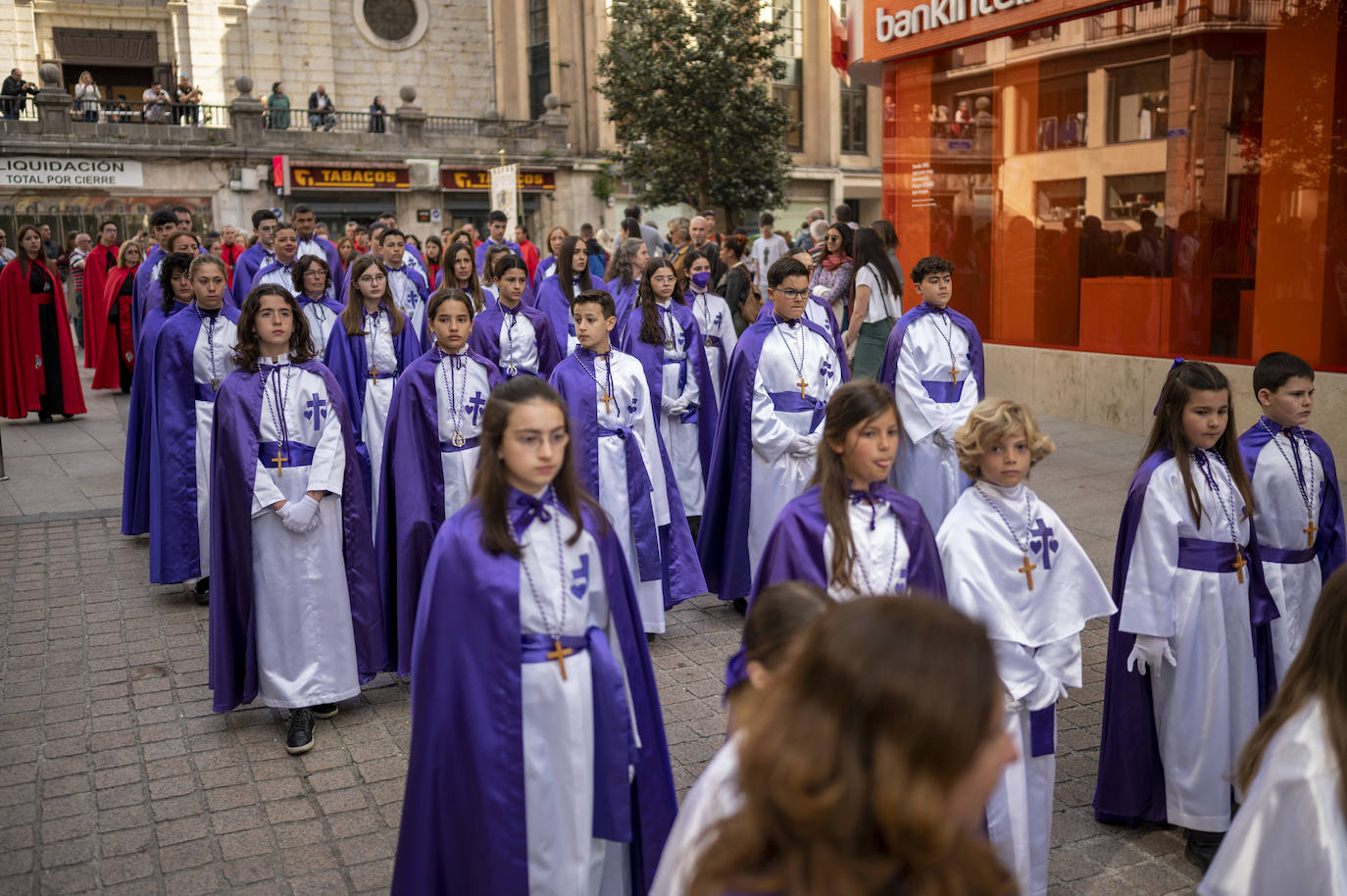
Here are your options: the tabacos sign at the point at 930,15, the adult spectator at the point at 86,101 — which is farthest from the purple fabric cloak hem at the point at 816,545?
the adult spectator at the point at 86,101

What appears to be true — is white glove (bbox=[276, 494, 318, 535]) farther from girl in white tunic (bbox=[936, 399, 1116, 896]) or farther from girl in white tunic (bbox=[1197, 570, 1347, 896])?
girl in white tunic (bbox=[1197, 570, 1347, 896])

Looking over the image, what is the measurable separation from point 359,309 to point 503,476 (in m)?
4.87

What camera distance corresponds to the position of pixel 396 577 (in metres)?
6.10

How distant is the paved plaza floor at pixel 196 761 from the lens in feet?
14.1

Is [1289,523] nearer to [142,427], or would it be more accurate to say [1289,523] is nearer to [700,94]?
[142,427]

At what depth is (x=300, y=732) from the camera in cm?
541

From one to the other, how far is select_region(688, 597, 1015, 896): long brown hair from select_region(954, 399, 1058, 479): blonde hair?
2.51m

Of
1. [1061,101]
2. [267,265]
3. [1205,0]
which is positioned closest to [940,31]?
[1061,101]

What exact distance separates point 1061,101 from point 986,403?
32.5ft

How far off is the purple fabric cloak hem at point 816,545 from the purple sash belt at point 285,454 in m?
2.69

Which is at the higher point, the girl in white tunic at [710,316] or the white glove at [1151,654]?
the girl in white tunic at [710,316]

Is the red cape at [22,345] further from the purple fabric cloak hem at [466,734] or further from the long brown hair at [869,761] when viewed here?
the long brown hair at [869,761]

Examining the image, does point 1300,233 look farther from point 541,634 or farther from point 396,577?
point 541,634

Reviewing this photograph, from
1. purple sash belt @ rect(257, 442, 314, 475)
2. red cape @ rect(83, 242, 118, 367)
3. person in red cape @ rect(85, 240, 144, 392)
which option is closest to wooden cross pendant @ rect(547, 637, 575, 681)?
purple sash belt @ rect(257, 442, 314, 475)
